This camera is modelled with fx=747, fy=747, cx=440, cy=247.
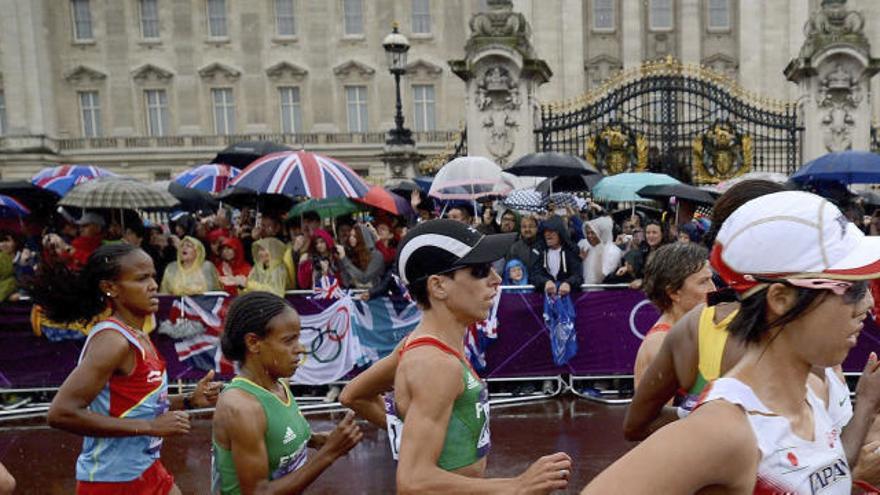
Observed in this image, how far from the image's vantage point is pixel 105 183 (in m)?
9.12

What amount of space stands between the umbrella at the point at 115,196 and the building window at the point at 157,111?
37921 mm

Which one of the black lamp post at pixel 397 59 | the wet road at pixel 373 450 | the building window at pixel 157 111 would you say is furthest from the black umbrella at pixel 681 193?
the building window at pixel 157 111

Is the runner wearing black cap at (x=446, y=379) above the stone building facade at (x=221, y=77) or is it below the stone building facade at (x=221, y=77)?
below

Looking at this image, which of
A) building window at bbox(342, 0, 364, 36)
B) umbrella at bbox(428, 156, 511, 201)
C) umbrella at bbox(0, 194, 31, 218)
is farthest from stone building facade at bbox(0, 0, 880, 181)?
umbrella at bbox(428, 156, 511, 201)

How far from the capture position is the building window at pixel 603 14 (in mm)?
41781

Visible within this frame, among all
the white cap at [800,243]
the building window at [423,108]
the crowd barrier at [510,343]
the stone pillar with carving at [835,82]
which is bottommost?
the crowd barrier at [510,343]

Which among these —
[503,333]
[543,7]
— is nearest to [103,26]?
[543,7]

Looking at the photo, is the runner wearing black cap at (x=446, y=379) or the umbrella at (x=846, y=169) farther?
the umbrella at (x=846, y=169)

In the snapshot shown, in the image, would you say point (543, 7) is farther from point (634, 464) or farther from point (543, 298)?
point (634, 464)

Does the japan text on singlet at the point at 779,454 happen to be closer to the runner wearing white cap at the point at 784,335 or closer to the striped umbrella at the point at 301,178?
the runner wearing white cap at the point at 784,335

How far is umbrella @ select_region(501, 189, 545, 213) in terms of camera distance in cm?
990

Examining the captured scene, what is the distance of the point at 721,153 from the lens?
17.5 m

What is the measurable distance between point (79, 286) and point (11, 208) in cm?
859

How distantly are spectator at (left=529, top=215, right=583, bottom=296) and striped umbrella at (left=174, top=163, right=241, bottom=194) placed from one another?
7203mm
